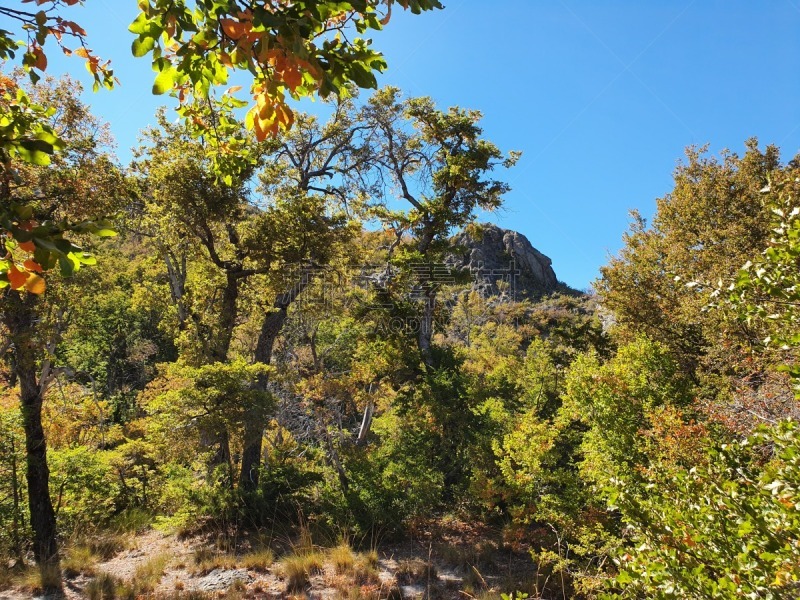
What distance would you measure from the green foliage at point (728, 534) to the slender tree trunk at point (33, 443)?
25.0ft

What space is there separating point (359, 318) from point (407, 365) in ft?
5.16

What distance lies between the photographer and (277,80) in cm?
141

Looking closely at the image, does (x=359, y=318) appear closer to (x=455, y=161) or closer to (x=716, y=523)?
(x=455, y=161)

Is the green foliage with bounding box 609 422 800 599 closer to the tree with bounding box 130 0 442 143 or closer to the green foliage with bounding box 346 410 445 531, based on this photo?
the tree with bounding box 130 0 442 143

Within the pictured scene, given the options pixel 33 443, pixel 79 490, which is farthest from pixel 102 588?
pixel 79 490

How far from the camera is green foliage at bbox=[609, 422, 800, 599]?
5.31 ft

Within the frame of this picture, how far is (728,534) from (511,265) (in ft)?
174

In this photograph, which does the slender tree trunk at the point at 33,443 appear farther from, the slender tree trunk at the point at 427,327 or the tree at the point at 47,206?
the slender tree trunk at the point at 427,327

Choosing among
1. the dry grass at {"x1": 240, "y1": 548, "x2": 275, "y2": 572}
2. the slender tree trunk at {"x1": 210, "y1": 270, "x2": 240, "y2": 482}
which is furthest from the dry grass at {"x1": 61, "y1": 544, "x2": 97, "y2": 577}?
the slender tree trunk at {"x1": 210, "y1": 270, "x2": 240, "y2": 482}

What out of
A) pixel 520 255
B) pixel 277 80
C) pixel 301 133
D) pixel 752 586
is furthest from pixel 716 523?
pixel 520 255

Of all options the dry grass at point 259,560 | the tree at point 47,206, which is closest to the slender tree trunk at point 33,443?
the tree at point 47,206

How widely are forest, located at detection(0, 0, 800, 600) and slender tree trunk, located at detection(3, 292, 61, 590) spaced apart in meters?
0.04

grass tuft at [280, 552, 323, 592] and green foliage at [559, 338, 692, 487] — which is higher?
green foliage at [559, 338, 692, 487]

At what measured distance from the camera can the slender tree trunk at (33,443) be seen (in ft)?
20.9
